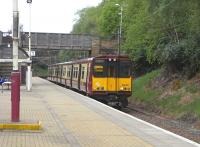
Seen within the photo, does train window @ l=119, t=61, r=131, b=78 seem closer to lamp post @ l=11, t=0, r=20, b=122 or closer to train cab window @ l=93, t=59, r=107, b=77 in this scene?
train cab window @ l=93, t=59, r=107, b=77

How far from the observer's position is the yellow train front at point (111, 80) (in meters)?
32.0

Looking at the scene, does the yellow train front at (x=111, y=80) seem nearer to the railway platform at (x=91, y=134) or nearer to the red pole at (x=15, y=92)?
the railway platform at (x=91, y=134)

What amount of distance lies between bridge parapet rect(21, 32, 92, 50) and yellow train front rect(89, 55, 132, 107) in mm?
45902

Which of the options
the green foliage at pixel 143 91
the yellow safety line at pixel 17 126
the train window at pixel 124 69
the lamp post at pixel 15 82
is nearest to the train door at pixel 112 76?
the train window at pixel 124 69

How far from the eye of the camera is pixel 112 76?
3192 cm

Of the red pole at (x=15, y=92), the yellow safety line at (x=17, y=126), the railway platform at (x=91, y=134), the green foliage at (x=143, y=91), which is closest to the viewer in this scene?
the railway platform at (x=91, y=134)

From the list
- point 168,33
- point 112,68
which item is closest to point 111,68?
point 112,68

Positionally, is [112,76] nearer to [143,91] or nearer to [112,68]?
[112,68]

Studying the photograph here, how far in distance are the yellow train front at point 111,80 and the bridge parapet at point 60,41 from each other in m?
45.9

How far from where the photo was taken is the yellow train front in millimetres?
31953

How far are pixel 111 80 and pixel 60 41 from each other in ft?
156

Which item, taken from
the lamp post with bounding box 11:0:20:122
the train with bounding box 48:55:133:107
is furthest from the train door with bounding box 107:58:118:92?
the lamp post with bounding box 11:0:20:122

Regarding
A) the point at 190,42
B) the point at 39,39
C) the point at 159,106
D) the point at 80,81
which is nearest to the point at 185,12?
the point at 190,42

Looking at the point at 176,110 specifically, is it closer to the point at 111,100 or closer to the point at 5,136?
the point at 111,100
